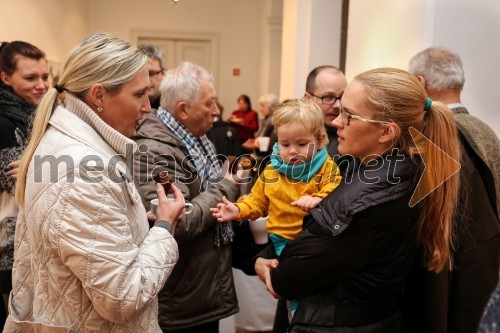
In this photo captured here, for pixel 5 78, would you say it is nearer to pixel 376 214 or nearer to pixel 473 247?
pixel 376 214

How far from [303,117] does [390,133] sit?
1.92ft

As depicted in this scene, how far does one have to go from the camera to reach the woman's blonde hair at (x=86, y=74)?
57.4 inches

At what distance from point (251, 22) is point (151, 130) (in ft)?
28.9

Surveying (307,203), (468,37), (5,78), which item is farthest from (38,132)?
(468,37)

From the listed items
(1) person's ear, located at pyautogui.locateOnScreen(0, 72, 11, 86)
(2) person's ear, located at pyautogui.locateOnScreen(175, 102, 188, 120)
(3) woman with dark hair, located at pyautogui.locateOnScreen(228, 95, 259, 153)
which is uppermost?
(1) person's ear, located at pyautogui.locateOnScreen(0, 72, 11, 86)

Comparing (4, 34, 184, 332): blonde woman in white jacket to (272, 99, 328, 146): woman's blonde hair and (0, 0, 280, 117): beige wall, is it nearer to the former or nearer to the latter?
(272, 99, 328, 146): woman's blonde hair

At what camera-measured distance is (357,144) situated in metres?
1.58

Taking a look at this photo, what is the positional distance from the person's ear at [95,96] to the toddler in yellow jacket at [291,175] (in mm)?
712

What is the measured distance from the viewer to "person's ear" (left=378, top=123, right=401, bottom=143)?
152 cm

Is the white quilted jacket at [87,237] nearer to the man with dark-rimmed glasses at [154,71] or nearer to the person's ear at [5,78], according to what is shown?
the person's ear at [5,78]

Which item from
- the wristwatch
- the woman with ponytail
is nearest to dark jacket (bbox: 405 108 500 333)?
the woman with ponytail

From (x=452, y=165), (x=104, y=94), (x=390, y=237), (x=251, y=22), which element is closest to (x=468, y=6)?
(x=452, y=165)

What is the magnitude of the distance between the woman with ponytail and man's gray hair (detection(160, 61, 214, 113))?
76 cm

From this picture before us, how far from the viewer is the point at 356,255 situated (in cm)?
149
